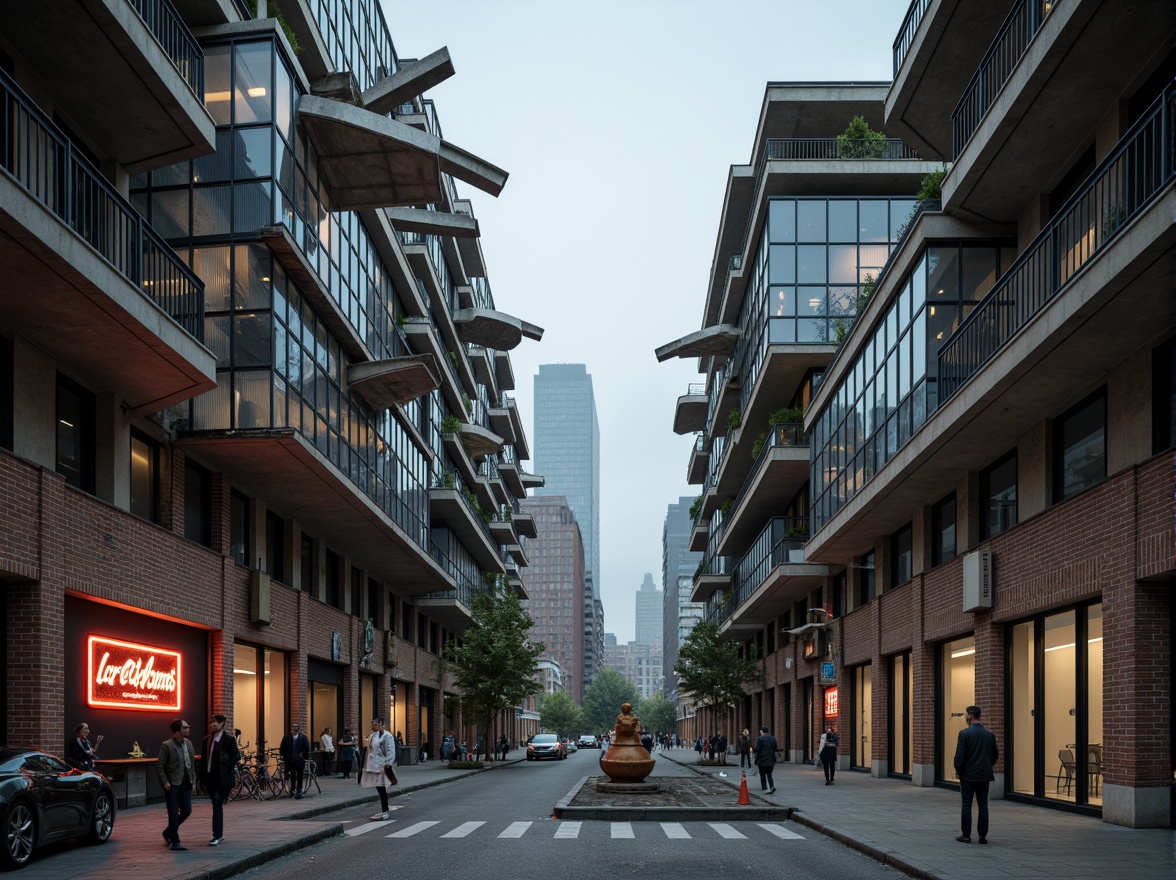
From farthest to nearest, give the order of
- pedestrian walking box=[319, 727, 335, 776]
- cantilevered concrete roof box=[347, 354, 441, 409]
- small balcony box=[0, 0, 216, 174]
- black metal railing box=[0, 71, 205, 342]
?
pedestrian walking box=[319, 727, 335, 776] < cantilevered concrete roof box=[347, 354, 441, 409] < small balcony box=[0, 0, 216, 174] < black metal railing box=[0, 71, 205, 342]

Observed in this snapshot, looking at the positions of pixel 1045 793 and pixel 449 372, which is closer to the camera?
pixel 1045 793

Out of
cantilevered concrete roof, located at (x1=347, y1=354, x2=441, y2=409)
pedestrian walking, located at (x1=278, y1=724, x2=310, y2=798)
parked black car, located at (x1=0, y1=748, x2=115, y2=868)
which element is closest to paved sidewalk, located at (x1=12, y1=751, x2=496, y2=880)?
parked black car, located at (x1=0, y1=748, x2=115, y2=868)

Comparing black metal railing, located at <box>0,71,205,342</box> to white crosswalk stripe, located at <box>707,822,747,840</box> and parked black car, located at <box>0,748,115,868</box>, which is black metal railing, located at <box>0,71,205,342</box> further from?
white crosswalk stripe, located at <box>707,822,747,840</box>

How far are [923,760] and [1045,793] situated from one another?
6.95 m

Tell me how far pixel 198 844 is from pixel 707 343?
123 feet

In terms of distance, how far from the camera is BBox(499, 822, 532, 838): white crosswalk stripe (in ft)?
53.9

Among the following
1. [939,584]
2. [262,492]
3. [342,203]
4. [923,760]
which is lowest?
[923,760]

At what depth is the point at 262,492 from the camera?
91.3 ft

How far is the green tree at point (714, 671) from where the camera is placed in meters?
47.0

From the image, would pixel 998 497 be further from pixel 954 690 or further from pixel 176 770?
pixel 176 770

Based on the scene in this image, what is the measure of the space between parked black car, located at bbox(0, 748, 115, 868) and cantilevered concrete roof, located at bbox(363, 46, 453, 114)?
741 inches

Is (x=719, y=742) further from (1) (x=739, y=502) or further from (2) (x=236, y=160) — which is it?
(2) (x=236, y=160)

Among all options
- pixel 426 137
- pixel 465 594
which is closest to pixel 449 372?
pixel 465 594

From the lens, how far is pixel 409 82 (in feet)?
92.9
